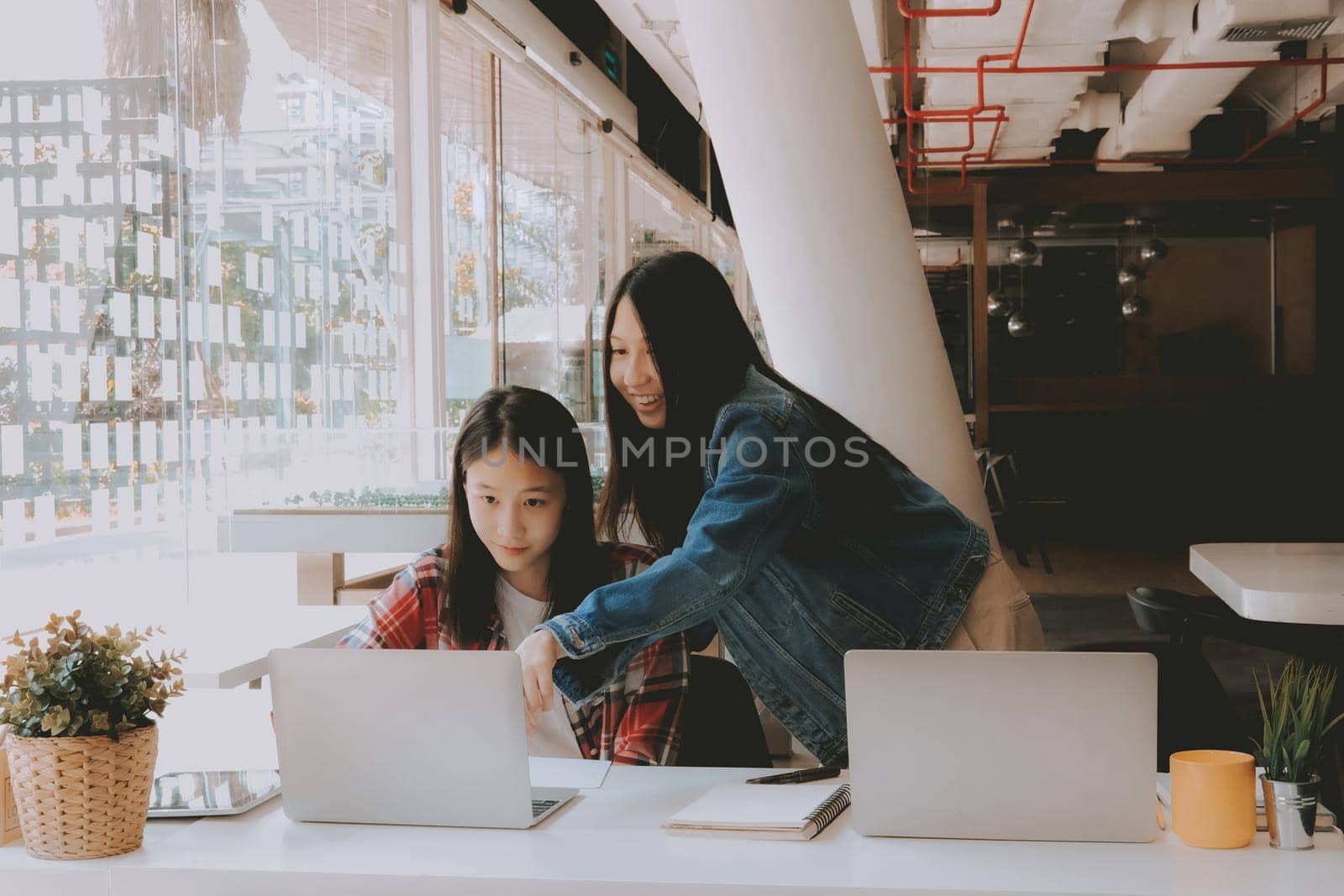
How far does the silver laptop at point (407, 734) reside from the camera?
4.67 ft

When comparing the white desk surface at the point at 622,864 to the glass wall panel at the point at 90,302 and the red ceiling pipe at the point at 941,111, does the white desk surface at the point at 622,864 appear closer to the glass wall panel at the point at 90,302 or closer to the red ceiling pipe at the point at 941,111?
the glass wall panel at the point at 90,302

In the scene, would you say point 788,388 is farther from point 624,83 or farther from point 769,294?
point 624,83

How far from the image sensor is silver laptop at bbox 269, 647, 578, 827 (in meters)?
1.42

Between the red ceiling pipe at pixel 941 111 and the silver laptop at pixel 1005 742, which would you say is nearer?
the silver laptop at pixel 1005 742

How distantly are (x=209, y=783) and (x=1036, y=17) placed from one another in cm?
623

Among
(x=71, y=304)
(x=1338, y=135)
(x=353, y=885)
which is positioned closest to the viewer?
(x=353, y=885)

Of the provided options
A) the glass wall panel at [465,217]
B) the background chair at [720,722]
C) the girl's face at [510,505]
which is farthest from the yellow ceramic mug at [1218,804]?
the glass wall panel at [465,217]

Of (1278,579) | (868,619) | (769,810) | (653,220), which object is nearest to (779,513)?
(868,619)

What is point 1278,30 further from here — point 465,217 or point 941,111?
point 465,217

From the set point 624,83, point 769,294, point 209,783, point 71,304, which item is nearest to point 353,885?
point 209,783

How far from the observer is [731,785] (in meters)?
1.61

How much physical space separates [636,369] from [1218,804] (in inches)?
36.7

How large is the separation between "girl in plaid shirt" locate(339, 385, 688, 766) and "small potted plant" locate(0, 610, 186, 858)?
0.61m

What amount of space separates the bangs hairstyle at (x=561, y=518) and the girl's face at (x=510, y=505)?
0.02m
